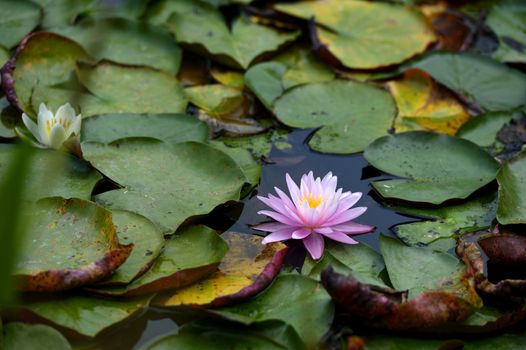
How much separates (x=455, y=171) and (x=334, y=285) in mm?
930

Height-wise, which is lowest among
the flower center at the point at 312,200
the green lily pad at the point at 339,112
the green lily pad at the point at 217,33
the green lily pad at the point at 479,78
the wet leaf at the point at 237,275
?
the wet leaf at the point at 237,275

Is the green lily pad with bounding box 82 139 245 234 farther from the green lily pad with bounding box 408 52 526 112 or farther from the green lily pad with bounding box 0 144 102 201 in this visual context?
Result: the green lily pad with bounding box 408 52 526 112

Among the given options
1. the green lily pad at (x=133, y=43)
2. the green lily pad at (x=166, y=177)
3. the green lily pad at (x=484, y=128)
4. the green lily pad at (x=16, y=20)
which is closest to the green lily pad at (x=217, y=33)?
the green lily pad at (x=133, y=43)

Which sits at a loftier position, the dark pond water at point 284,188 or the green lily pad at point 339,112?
the green lily pad at point 339,112

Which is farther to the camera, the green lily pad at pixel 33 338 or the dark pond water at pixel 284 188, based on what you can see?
the dark pond water at pixel 284 188

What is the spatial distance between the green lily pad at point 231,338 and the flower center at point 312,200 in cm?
49

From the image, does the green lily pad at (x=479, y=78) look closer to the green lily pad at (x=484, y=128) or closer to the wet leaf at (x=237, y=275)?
the green lily pad at (x=484, y=128)

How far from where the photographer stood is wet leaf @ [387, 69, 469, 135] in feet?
9.74

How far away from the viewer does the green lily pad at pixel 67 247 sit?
6.22 ft

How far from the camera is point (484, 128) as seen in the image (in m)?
2.90

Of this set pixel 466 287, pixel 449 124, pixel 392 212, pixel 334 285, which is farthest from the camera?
pixel 449 124

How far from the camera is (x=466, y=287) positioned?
2.09 meters

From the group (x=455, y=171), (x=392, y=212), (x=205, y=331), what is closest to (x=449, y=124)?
(x=455, y=171)

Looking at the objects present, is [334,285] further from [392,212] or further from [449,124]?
[449,124]
